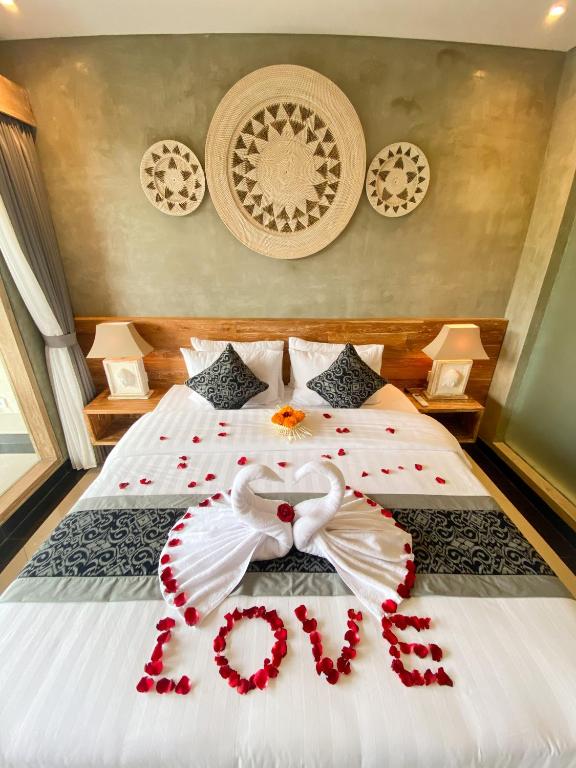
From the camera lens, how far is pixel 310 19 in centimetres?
173

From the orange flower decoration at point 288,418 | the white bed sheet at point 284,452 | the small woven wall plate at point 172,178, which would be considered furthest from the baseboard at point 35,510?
the small woven wall plate at point 172,178

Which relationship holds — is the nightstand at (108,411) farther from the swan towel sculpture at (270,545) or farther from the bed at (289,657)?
the swan towel sculpture at (270,545)

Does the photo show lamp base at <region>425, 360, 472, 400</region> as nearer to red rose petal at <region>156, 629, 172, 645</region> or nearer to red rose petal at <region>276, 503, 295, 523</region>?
red rose petal at <region>276, 503, 295, 523</region>

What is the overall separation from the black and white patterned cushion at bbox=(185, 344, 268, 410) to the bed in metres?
0.73

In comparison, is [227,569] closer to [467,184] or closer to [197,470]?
[197,470]

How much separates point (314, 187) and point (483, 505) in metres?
2.05

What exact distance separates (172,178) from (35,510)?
91.0 inches

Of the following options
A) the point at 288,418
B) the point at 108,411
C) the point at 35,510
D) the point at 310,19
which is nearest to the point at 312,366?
the point at 288,418

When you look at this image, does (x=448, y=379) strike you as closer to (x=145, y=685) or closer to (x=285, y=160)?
(x=285, y=160)

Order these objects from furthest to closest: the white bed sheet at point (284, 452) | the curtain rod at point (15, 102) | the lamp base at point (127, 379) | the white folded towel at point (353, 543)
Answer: the lamp base at point (127, 379) < the curtain rod at point (15, 102) < the white bed sheet at point (284, 452) < the white folded towel at point (353, 543)

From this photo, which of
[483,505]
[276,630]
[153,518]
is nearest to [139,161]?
[153,518]

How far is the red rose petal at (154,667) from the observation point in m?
0.86

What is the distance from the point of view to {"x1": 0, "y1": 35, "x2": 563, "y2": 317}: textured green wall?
1.88 metres

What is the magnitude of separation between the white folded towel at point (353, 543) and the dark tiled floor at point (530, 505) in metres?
1.37
